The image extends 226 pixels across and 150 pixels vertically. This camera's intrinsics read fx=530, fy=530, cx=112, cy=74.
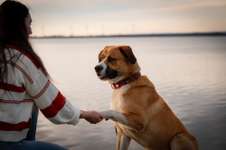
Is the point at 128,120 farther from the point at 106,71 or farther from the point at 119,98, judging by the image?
the point at 106,71

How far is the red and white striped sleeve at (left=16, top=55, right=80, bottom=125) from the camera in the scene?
73.6 inches

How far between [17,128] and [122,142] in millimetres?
1165

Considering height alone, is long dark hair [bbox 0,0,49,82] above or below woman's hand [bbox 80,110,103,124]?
above

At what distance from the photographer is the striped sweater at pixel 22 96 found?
1.86 metres

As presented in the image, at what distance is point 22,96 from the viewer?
1.89 m

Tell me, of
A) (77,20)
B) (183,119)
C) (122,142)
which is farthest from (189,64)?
(122,142)

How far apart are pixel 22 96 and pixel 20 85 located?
0.05 m

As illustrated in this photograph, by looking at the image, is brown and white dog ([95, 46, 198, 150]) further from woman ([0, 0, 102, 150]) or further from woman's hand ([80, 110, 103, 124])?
woman ([0, 0, 102, 150])

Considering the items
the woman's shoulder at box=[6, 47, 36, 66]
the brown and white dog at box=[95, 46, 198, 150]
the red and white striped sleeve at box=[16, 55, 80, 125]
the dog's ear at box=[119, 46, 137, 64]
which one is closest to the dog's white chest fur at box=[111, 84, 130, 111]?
the brown and white dog at box=[95, 46, 198, 150]

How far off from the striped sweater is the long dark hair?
28 millimetres

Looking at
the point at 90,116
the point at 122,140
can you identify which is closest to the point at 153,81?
the point at 122,140

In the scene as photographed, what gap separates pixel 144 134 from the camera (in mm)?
2850

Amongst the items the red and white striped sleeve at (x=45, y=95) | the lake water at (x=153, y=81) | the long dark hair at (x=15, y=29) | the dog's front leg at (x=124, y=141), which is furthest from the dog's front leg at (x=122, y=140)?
the long dark hair at (x=15, y=29)

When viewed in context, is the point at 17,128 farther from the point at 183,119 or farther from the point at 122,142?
the point at 183,119
